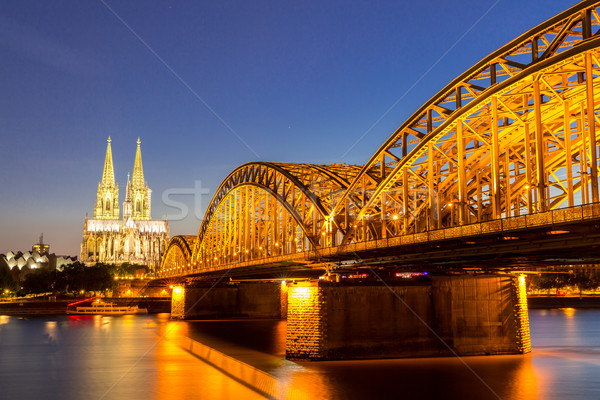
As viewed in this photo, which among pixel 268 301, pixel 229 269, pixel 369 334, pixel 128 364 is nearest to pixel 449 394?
pixel 369 334

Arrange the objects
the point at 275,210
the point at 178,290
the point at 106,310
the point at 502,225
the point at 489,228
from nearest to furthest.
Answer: the point at 502,225 < the point at 489,228 < the point at 275,210 < the point at 178,290 < the point at 106,310

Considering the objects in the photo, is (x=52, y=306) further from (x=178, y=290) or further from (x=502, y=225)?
(x=502, y=225)

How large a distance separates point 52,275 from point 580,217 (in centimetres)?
18140

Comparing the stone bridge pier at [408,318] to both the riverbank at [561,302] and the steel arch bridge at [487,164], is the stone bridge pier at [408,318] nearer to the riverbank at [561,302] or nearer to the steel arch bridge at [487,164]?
the steel arch bridge at [487,164]

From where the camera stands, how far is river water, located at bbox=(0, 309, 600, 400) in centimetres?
3891

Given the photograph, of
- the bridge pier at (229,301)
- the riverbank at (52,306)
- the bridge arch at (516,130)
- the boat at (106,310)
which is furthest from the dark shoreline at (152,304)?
the bridge arch at (516,130)

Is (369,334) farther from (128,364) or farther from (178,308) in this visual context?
(178,308)

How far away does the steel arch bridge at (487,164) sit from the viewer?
3334 cm

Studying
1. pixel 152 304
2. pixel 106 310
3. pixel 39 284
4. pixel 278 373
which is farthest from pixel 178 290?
pixel 39 284

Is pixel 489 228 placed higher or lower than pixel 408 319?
higher

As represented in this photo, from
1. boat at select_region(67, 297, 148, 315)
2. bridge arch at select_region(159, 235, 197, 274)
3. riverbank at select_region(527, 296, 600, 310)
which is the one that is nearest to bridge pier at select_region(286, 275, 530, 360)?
bridge arch at select_region(159, 235, 197, 274)

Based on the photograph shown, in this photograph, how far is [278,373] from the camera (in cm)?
4331

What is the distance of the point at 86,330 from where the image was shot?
95.0 meters

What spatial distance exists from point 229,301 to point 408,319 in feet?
230
